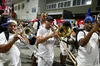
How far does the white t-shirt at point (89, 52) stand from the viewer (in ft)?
12.4

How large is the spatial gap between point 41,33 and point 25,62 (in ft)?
11.7

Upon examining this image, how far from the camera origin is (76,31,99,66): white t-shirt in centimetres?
379

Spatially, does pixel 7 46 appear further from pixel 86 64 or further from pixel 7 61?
pixel 86 64

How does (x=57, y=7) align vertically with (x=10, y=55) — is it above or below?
above

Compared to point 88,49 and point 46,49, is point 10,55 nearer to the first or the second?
point 88,49

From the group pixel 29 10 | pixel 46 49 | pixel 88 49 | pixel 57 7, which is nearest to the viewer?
pixel 88 49

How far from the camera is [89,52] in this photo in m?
3.80

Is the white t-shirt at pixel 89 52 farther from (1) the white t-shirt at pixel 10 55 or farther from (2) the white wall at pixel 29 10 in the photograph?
(2) the white wall at pixel 29 10

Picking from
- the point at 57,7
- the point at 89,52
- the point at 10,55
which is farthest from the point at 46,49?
the point at 57,7

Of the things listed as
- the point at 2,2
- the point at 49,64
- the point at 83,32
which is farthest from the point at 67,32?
the point at 2,2

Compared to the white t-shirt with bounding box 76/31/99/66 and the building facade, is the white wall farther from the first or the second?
the white t-shirt with bounding box 76/31/99/66

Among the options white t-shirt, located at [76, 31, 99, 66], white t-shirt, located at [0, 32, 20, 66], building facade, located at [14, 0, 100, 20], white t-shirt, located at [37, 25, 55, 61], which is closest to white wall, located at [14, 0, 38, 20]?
building facade, located at [14, 0, 100, 20]

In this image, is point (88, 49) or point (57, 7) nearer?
point (88, 49)

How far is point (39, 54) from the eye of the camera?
5.33m
